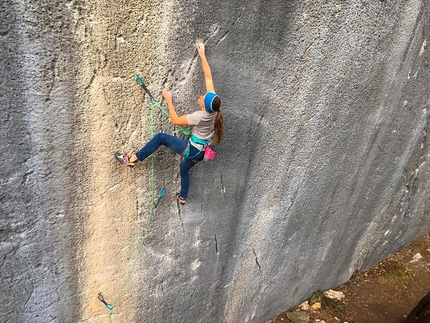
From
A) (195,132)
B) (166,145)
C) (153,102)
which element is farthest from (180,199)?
(153,102)

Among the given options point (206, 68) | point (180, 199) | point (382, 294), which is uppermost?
point (206, 68)

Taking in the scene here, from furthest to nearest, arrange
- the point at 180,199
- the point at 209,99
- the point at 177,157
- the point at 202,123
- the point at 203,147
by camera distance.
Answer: the point at 180,199
the point at 177,157
the point at 203,147
the point at 202,123
the point at 209,99

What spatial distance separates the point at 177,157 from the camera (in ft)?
8.41

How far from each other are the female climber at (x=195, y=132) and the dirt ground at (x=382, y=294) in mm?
3067

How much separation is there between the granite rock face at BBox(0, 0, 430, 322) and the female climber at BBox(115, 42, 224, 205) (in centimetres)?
10

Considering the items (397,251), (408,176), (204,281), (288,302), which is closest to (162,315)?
(204,281)

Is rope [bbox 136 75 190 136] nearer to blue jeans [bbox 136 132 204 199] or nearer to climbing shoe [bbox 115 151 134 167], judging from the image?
blue jeans [bbox 136 132 204 199]

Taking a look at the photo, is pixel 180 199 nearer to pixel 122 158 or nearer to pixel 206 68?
pixel 122 158

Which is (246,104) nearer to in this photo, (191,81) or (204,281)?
(191,81)

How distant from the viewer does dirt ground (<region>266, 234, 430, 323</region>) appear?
4.75 m

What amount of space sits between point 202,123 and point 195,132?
0.33 ft

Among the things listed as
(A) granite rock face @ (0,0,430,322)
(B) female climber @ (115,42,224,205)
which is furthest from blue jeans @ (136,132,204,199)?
(A) granite rock face @ (0,0,430,322)

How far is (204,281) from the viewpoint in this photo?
3434 millimetres

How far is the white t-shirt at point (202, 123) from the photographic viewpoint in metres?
2.14
